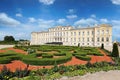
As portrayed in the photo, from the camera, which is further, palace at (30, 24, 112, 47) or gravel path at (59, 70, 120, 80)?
palace at (30, 24, 112, 47)

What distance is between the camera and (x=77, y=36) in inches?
2341

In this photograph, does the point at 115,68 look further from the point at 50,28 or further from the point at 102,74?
the point at 50,28

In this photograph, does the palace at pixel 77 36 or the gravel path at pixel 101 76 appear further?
the palace at pixel 77 36

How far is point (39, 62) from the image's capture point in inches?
448

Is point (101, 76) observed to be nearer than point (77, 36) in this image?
Yes

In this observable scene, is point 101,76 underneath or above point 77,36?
underneath

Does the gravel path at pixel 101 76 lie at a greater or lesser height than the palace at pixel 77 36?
lesser

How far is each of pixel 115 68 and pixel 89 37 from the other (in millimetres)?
46532

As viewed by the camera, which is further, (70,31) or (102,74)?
(70,31)

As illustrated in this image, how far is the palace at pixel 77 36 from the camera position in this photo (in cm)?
5219

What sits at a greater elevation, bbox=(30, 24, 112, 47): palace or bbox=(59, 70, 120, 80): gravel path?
bbox=(30, 24, 112, 47): palace

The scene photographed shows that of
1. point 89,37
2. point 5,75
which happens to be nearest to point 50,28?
point 89,37

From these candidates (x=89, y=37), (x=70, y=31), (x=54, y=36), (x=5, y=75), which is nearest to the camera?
(x=5, y=75)

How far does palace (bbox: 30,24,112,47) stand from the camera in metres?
52.2
